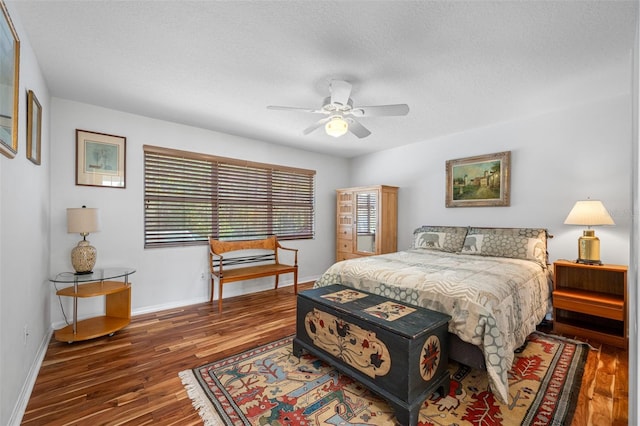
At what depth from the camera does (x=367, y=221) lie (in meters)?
4.77

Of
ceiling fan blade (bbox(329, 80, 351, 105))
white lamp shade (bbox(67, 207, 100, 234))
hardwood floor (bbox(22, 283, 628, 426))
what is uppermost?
ceiling fan blade (bbox(329, 80, 351, 105))

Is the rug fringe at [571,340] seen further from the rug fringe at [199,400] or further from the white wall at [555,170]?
the rug fringe at [199,400]

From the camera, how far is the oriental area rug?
1.68 m

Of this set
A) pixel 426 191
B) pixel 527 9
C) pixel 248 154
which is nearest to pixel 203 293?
pixel 248 154

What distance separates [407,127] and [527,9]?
7.15 ft

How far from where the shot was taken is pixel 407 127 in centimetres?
386

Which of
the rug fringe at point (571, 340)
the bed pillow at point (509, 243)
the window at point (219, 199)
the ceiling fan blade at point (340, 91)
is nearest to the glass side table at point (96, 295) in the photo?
the window at point (219, 199)

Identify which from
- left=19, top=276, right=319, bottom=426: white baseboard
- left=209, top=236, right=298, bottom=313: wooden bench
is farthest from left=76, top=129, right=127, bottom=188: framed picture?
left=19, top=276, right=319, bottom=426: white baseboard

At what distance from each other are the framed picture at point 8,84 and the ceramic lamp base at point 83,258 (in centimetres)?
154

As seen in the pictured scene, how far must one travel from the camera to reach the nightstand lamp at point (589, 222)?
2.72 meters

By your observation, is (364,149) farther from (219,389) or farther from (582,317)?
(219,389)

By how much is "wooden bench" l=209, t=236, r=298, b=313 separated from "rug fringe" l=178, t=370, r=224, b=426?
1.40m

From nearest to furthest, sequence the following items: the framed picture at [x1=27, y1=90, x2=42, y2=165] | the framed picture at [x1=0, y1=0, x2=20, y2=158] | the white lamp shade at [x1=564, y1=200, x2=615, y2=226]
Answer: the framed picture at [x1=0, y1=0, x2=20, y2=158] → the framed picture at [x1=27, y1=90, x2=42, y2=165] → the white lamp shade at [x1=564, y1=200, x2=615, y2=226]

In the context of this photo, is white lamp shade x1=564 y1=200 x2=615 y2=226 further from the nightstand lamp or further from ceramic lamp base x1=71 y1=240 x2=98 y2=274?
ceramic lamp base x1=71 y1=240 x2=98 y2=274
